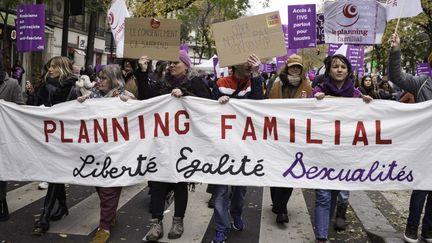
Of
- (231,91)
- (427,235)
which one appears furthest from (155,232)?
(427,235)

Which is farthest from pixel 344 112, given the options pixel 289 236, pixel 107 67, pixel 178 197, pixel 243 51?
pixel 107 67

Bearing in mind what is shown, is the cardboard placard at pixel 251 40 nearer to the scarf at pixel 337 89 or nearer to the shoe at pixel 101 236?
the scarf at pixel 337 89

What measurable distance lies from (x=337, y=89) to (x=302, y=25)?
574 centimetres

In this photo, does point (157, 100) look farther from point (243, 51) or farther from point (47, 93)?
point (47, 93)

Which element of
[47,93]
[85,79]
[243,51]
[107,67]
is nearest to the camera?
[243,51]

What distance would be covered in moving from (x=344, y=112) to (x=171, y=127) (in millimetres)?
1635

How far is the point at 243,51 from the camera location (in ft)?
15.2

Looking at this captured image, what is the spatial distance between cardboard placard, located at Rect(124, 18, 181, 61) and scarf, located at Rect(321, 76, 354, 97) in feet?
4.83

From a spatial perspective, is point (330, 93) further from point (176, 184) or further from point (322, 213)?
point (176, 184)

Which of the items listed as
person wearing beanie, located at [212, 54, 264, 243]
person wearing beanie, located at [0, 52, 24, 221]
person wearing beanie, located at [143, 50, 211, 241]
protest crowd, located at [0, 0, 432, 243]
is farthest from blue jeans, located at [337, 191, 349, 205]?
person wearing beanie, located at [0, 52, 24, 221]

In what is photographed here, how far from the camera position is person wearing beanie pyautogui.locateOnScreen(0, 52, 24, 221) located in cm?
528

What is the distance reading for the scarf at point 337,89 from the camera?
481 cm

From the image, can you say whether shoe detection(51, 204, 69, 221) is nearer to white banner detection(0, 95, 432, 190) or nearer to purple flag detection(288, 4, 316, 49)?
white banner detection(0, 95, 432, 190)

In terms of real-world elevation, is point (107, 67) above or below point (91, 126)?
above
